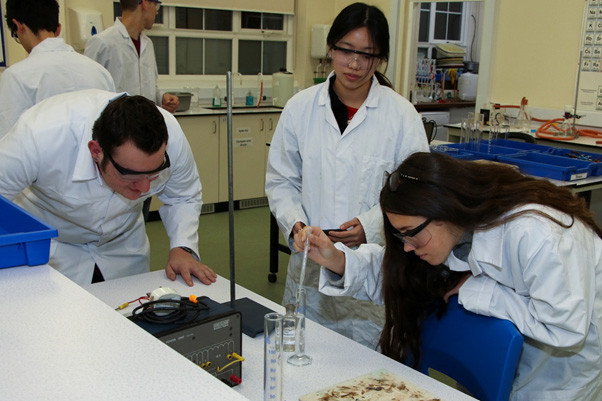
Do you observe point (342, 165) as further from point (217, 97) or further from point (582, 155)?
point (217, 97)

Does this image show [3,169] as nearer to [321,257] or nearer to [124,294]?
[124,294]

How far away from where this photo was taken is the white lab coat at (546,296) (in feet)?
4.25

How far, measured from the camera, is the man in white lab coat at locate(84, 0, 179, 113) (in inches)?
150

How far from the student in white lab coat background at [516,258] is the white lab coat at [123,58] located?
288 cm

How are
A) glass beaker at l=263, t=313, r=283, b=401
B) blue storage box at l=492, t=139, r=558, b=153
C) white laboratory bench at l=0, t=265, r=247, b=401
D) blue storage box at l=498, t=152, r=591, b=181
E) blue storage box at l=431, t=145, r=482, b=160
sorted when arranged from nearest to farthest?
1. white laboratory bench at l=0, t=265, r=247, b=401
2. glass beaker at l=263, t=313, r=283, b=401
3. blue storage box at l=498, t=152, r=591, b=181
4. blue storage box at l=431, t=145, r=482, b=160
5. blue storage box at l=492, t=139, r=558, b=153

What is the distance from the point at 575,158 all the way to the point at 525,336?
228 cm

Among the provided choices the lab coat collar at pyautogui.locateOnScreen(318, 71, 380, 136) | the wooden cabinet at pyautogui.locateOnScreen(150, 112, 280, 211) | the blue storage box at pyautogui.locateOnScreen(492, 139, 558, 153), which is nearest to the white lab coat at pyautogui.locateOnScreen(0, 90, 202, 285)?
the lab coat collar at pyautogui.locateOnScreen(318, 71, 380, 136)

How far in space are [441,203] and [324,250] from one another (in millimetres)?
373

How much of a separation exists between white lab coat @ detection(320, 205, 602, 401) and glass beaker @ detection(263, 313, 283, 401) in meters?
0.49

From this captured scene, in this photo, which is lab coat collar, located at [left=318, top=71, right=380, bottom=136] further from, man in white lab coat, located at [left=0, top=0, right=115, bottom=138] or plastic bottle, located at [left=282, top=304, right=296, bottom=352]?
man in white lab coat, located at [left=0, top=0, right=115, bottom=138]

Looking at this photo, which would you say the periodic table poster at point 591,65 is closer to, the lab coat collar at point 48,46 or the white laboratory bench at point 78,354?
the lab coat collar at point 48,46

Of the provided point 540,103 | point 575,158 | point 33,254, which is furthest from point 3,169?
point 540,103

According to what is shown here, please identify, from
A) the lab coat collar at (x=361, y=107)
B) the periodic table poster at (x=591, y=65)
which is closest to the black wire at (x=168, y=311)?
the lab coat collar at (x=361, y=107)


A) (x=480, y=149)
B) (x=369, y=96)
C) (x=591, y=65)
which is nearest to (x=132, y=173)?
(x=369, y=96)
